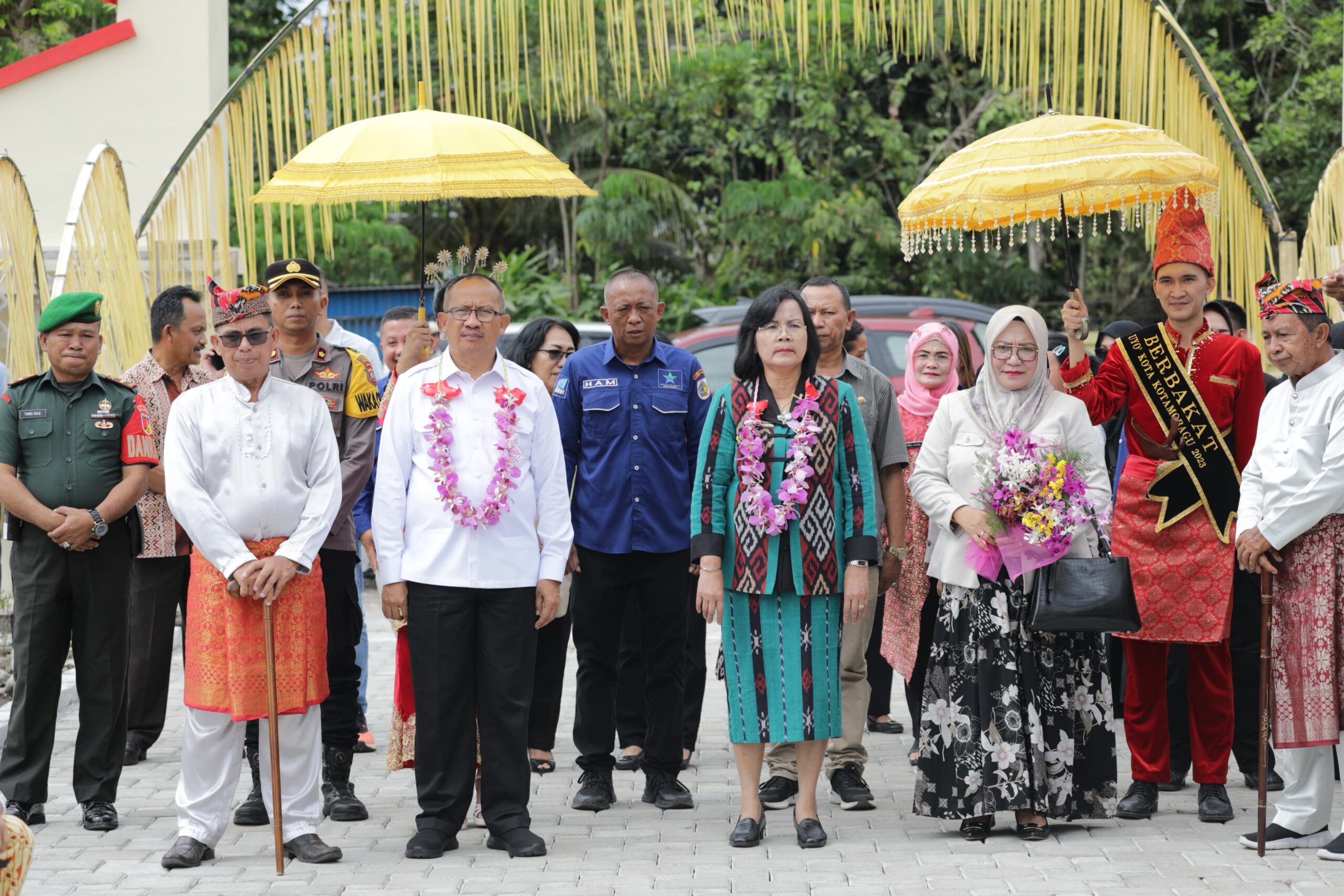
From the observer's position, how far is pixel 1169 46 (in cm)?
777

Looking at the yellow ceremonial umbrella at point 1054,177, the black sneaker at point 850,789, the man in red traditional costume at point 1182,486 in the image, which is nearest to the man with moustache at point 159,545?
the black sneaker at point 850,789

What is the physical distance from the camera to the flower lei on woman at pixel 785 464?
5.59 metres

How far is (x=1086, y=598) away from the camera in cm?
554

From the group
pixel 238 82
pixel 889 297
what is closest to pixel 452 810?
pixel 238 82

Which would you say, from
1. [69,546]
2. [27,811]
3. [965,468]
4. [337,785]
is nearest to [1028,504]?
[965,468]

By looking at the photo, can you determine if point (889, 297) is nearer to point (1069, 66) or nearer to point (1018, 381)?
point (1069, 66)

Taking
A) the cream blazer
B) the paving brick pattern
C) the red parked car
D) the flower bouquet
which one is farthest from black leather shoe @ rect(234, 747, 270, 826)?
the red parked car

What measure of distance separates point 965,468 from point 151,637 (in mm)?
3916

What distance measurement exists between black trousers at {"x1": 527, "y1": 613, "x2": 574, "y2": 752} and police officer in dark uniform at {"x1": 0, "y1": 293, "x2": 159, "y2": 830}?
6.08 feet

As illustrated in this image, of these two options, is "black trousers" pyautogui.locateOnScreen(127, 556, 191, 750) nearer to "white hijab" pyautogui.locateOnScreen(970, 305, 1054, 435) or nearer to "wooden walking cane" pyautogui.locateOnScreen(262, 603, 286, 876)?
"wooden walking cane" pyautogui.locateOnScreen(262, 603, 286, 876)

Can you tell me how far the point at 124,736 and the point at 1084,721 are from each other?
12.7ft

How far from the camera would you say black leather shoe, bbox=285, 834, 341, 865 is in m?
5.47

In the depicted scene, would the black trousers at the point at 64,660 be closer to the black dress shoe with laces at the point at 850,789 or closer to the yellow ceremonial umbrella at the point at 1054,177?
the black dress shoe with laces at the point at 850,789

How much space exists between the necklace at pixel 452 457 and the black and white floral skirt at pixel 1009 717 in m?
1.78
